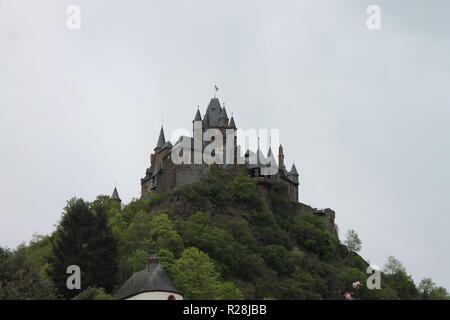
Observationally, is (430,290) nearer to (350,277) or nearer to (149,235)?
(350,277)

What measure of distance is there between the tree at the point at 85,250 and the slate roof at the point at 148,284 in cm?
764

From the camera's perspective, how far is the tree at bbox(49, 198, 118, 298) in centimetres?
6222

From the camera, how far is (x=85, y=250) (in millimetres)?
64062

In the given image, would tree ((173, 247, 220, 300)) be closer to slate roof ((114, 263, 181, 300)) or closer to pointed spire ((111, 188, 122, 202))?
slate roof ((114, 263, 181, 300))

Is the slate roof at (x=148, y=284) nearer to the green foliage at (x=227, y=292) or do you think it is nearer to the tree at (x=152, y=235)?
the green foliage at (x=227, y=292)

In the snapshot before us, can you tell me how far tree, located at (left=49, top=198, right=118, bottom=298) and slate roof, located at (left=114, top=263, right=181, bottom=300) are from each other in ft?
25.1

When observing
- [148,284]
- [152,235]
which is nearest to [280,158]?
[152,235]

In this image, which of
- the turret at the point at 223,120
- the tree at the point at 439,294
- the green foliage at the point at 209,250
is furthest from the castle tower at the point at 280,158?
the tree at the point at 439,294

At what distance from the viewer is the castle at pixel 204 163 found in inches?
3718

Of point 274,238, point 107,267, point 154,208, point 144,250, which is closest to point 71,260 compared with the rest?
point 107,267

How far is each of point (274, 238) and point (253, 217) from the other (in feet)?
12.8

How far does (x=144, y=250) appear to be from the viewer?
73625 millimetres

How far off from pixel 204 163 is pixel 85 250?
3416cm
